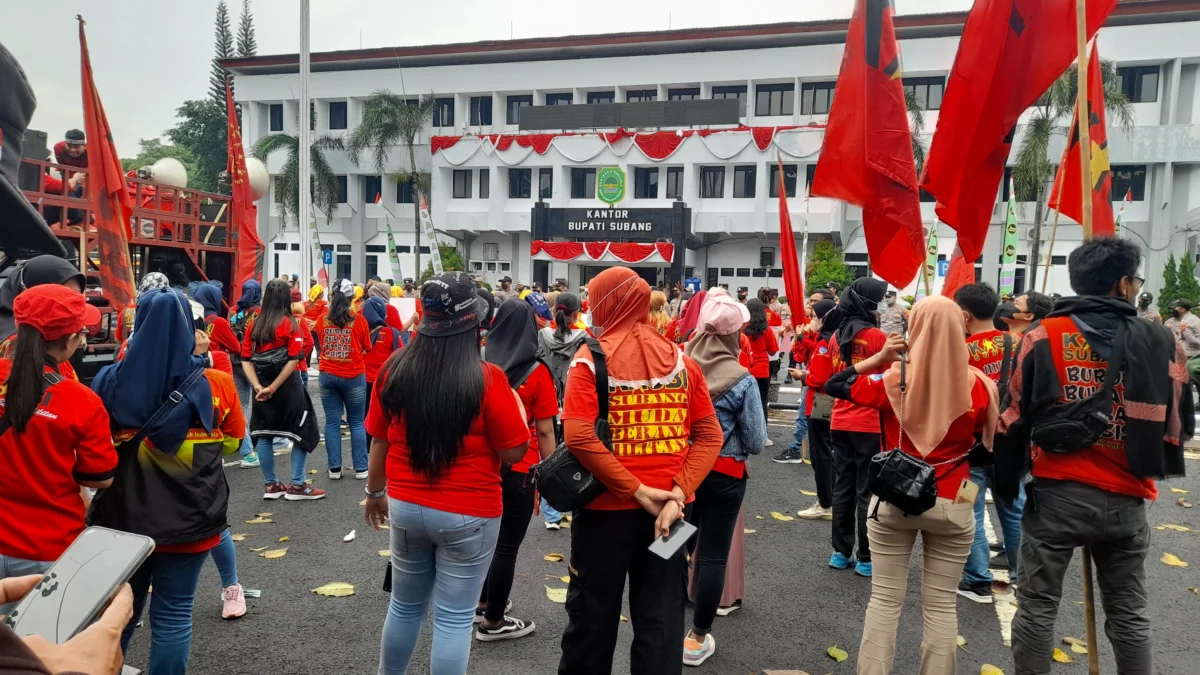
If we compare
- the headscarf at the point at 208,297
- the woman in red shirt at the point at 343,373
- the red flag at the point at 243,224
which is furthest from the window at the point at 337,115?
the woman in red shirt at the point at 343,373

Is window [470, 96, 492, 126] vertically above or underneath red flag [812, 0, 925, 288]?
above

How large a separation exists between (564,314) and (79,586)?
403 cm

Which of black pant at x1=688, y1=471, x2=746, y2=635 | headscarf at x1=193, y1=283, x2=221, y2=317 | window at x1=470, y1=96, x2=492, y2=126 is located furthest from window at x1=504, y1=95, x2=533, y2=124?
black pant at x1=688, y1=471, x2=746, y2=635

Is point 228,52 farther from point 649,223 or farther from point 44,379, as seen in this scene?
point 44,379

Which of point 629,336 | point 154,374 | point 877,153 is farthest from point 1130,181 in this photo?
point 154,374

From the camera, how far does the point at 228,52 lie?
191 ft

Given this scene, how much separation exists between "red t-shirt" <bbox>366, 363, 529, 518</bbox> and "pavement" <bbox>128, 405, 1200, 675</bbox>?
1.22 meters

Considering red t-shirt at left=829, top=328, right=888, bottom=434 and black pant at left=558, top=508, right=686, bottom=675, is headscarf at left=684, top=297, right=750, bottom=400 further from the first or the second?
red t-shirt at left=829, top=328, right=888, bottom=434

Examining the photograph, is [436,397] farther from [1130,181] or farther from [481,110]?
[481,110]

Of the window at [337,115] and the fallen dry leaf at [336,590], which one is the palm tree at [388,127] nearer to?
the window at [337,115]

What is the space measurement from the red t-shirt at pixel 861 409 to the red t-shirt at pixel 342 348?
416 centimetres

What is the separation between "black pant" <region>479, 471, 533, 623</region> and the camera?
3871 mm

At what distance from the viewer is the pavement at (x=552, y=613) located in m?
3.70

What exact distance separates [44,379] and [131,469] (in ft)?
1.57
